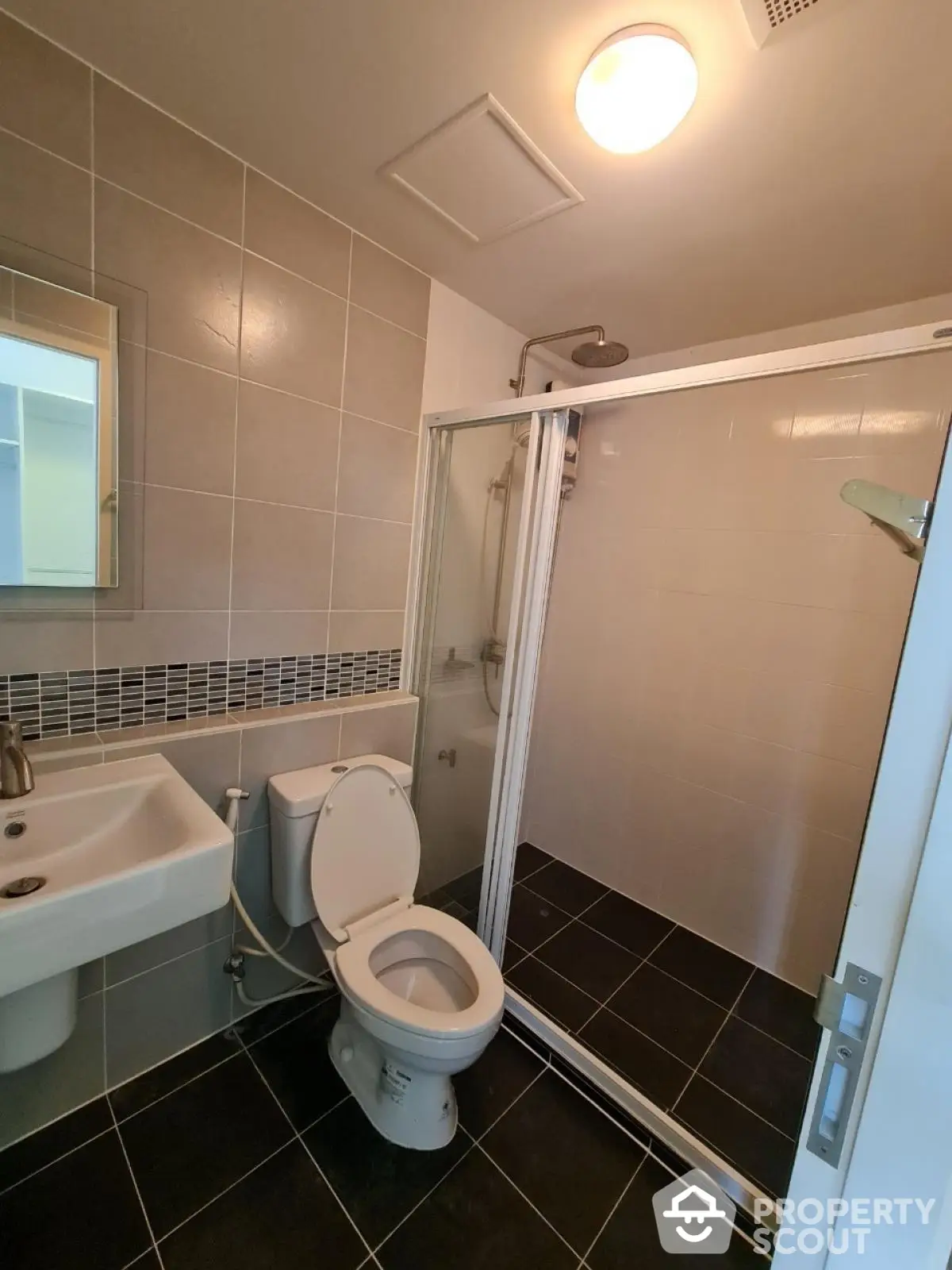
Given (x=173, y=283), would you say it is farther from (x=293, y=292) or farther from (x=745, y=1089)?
(x=745, y=1089)

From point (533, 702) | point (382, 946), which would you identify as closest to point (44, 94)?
point (533, 702)

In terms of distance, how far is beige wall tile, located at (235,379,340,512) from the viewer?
4.41 ft

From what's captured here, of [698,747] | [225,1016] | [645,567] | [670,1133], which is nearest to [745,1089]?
A: [670,1133]

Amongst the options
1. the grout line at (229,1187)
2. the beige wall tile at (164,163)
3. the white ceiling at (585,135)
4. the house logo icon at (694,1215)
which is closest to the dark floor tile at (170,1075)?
the grout line at (229,1187)

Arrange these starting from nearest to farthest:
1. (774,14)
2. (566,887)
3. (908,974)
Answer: (908,974), (774,14), (566,887)

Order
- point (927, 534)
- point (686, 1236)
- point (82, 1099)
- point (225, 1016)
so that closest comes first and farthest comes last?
point (927, 534) < point (686, 1236) < point (82, 1099) < point (225, 1016)

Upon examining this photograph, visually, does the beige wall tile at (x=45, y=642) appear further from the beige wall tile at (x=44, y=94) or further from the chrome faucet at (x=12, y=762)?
the beige wall tile at (x=44, y=94)

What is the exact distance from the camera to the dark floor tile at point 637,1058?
1406 mm

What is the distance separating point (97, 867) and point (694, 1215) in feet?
5.12

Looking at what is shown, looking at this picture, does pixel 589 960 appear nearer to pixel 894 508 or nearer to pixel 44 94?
pixel 894 508

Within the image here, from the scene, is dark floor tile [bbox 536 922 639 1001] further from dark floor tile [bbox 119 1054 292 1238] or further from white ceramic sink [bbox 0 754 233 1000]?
white ceramic sink [bbox 0 754 233 1000]

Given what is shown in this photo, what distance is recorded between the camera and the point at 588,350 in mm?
1854

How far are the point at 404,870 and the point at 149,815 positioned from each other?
74 centimetres

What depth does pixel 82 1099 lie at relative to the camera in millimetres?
1242
